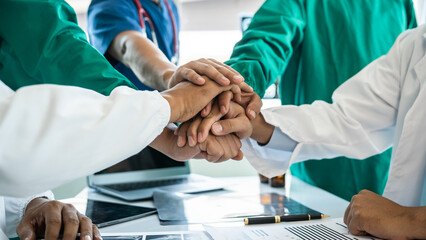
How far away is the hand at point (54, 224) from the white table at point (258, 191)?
17cm

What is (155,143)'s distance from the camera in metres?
1.00

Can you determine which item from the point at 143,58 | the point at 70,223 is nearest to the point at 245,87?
the point at 143,58

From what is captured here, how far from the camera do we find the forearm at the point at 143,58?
121 cm

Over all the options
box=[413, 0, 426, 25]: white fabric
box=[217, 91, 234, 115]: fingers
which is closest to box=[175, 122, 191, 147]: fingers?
box=[217, 91, 234, 115]: fingers

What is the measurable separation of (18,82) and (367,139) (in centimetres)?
92

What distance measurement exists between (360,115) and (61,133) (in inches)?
34.4

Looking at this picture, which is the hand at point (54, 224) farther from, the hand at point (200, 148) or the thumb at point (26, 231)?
the hand at point (200, 148)

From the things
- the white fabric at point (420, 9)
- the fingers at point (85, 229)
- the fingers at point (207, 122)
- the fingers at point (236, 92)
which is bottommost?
the fingers at point (85, 229)

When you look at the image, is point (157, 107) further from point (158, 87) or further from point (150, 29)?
point (150, 29)

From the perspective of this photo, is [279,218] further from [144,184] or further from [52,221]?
[144,184]

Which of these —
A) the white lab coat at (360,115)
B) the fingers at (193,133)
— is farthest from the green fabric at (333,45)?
the fingers at (193,133)

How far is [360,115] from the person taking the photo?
111 cm

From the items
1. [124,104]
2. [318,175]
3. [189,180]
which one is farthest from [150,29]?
[124,104]

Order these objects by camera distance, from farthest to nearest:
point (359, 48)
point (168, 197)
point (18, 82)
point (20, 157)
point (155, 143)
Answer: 1. point (359, 48)
2. point (168, 197)
3. point (155, 143)
4. point (18, 82)
5. point (20, 157)
